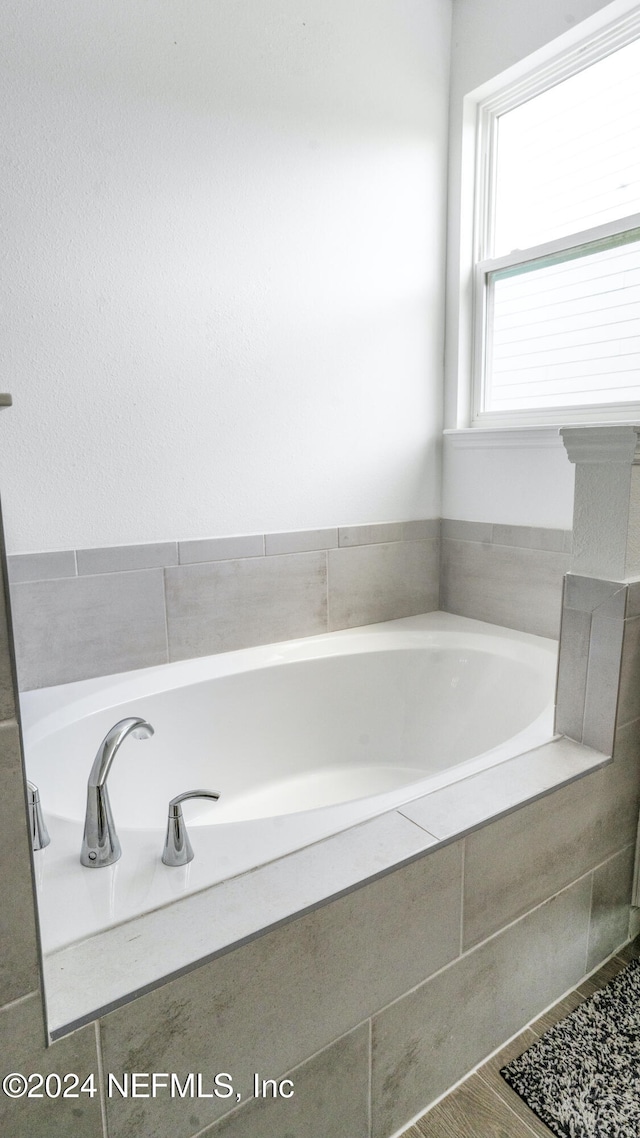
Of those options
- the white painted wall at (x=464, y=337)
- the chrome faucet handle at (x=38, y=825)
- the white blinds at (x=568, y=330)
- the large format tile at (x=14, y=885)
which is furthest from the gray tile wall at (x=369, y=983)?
the white blinds at (x=568, y=330)

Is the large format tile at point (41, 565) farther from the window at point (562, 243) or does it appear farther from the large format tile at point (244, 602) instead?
the window at point (562, 243)

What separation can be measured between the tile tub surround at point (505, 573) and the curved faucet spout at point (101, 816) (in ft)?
5.08

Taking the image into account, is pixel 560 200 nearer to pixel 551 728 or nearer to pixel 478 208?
pixel 478 208

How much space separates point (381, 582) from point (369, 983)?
1.48m

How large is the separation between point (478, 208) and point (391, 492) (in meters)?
1.09

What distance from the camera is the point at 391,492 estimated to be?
2326 mm

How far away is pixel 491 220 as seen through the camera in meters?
2.32

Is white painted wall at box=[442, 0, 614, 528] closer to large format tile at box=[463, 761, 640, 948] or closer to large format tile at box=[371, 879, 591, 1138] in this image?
large format tile at box=[463, 761, 640, 948]

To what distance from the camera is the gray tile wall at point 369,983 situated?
72 centimetres

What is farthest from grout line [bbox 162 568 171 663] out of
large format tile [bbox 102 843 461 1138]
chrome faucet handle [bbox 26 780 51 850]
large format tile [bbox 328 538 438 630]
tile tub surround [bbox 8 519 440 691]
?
large format tile [bbox 102 843 461 1138]

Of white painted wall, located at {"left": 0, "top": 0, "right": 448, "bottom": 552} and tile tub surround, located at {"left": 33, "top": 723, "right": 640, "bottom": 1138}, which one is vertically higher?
white painted wall, located at {"left": 0, "top": 0, "right": 448, "bottom": 552}

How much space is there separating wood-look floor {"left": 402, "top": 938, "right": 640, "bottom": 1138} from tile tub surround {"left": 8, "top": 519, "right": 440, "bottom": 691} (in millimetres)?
1213

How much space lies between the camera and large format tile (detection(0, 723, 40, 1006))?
0.64 metres

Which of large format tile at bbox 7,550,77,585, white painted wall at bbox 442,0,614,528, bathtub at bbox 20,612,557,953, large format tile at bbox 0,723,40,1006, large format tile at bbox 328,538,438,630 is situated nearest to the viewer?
large format tile at bbox 0,723,40,1006
